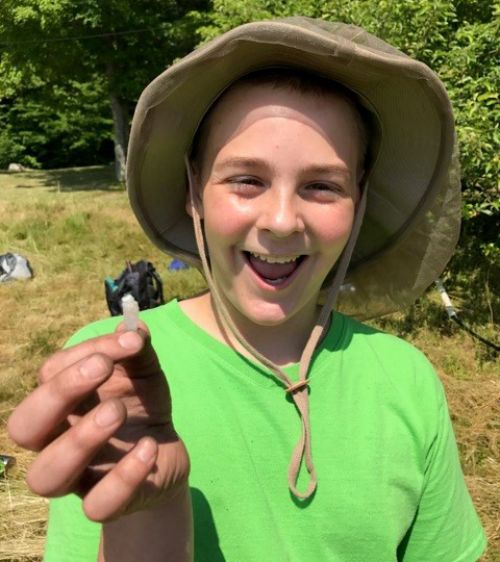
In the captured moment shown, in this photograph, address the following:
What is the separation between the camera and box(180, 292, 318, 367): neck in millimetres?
1361

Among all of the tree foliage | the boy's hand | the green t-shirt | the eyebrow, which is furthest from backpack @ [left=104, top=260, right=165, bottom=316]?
the boy's hand

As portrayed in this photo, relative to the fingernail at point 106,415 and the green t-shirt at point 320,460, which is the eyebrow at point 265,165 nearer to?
the green t-shirt at point 320,460

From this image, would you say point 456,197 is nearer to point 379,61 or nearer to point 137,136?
point 379,61

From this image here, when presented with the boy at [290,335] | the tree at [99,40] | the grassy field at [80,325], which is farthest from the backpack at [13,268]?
the tree at [99,40]

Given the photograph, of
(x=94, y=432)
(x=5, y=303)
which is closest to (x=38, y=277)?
(x=5, y=303)

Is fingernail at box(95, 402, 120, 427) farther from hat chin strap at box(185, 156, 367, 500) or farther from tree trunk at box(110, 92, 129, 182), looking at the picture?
tree trunk at box(110, 92, 129, 182)

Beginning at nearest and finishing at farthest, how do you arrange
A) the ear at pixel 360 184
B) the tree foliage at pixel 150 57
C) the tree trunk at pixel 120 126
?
the ear at pixel 360 184 < the tree foliage at pixel 150 57 < the tree trunk at pixel 120 126

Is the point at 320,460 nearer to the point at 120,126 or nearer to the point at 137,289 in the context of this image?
the point at 137,289

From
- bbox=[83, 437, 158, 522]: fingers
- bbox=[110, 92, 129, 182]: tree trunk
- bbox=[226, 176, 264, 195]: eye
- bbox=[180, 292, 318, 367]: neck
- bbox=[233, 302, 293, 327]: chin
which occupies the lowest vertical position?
bbox=[110, 92, 129, 182]: tree trunk

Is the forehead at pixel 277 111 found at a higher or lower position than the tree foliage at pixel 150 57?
higher

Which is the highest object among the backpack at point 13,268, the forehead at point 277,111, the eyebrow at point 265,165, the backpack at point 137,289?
the forehead at point 277,111

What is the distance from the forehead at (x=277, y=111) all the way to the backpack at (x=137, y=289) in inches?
Result: 183

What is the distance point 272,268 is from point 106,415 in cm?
59

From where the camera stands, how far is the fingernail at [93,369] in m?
0.75
